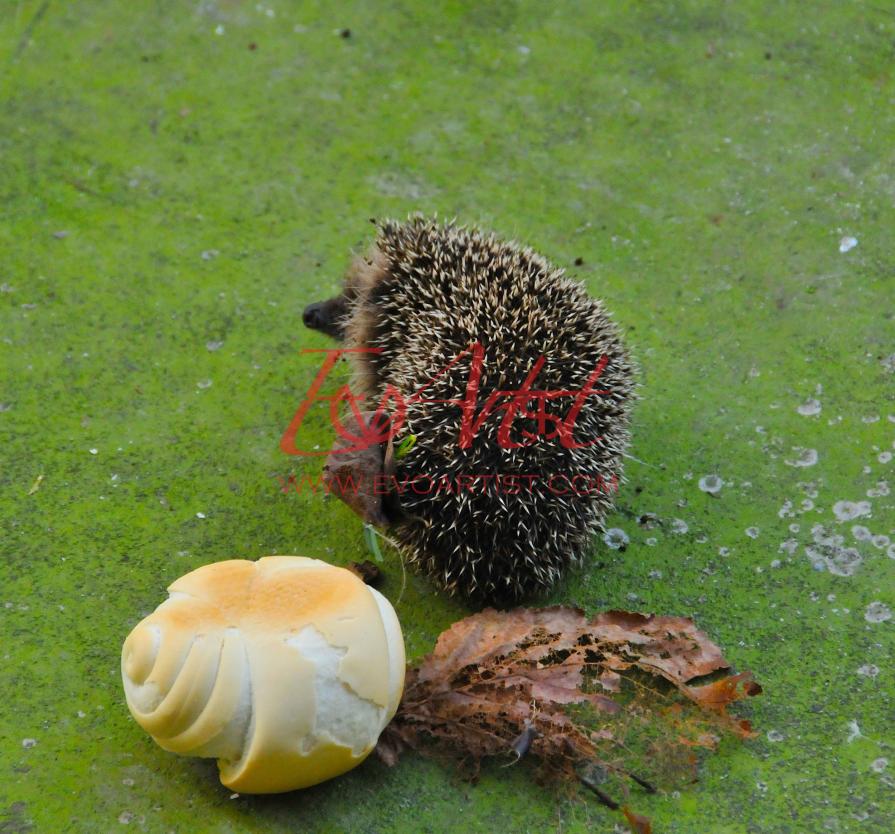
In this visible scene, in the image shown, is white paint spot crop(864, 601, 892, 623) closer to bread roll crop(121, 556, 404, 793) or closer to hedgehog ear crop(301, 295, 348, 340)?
bread roll crop(121, 556, 404, 793)

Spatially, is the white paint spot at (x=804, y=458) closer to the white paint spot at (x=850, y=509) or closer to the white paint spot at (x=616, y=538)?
the white paint spot at (x=850, y=509)

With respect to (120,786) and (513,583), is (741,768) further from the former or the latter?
(120,786)

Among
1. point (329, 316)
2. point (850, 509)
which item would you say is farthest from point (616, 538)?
point (329, 316)

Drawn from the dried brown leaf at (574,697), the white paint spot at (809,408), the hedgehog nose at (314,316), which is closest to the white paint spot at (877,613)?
the dried brown leaf at (574,697)

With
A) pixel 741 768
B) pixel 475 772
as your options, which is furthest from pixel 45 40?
pixel 741 768

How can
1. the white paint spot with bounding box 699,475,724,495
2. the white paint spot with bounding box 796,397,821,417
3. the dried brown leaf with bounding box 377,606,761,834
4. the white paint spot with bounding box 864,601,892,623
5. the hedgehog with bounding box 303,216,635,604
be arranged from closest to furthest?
the dried brown leaf with bounding box 377,606,761,834 → the hedgehog with bounding box 303,216,635,604 → the white paint spot with bounding box 864,601,892,623 → the white paint spot with bounding box 699,475,724,495 → the white paint spot with bounding box 796,397,821,417

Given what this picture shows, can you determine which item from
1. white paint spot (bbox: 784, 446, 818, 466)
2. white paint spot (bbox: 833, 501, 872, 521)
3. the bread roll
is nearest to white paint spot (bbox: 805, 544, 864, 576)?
white paint spot (bbox: 833, 501, 872, 521)

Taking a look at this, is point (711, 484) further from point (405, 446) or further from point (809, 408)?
point (405, 446)
